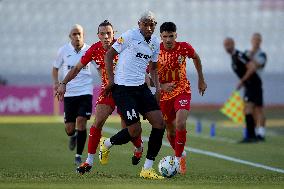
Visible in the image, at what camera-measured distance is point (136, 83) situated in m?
12.7

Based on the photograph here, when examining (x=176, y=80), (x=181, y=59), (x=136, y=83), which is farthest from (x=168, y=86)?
(x=136, y=83)

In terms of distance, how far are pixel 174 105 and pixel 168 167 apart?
1.88 metres

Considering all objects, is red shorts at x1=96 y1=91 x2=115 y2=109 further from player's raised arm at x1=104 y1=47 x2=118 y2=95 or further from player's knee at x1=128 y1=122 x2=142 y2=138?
player's raised arm at x1=104 y1=47 x2=118 y2=95

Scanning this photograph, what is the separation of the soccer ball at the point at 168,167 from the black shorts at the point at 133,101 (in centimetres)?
67

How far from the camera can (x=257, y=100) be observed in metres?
21.7

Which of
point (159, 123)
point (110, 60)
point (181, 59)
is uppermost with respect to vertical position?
point (110, 60)

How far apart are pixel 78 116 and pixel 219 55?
21128mm

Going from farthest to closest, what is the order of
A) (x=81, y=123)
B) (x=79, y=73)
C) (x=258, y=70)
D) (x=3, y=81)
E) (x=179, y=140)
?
(x=3, y=81)
(x=258, y=70)
(x=79, y=73)
(x=81, y=123)
(x=179, y=140)

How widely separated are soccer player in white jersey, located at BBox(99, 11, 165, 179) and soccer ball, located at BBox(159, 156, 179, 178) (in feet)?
0.49

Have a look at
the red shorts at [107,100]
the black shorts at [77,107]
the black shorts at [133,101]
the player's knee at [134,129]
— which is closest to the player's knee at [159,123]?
the black shorts at [133,101]

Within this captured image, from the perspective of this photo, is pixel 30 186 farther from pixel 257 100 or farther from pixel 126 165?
pixel 257 100

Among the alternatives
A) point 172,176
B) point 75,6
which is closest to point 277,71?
point 75,6

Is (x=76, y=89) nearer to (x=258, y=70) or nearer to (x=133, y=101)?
(x=133, y=101)

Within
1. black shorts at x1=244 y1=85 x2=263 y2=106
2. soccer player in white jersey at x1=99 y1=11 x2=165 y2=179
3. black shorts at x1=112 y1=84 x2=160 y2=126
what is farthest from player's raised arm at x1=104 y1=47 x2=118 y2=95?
black shorts at x1=244 y1=85 x2=263 y2=106
